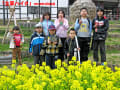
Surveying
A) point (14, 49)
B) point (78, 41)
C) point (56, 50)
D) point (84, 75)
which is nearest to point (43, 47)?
point (56, 50)

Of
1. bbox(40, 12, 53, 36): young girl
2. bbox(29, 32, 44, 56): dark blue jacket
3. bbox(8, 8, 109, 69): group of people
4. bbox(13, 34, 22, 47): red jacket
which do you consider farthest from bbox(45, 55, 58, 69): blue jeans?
bbox(13, 34, 22, 47): red jacket

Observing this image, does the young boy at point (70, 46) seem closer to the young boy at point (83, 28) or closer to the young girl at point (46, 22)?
the young boy at point (83, 28)

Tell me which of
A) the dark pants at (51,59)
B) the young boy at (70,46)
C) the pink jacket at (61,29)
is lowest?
the dark pants at (51,59)

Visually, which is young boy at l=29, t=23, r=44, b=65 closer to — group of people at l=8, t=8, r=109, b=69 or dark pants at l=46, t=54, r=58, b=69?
group of people at l=8, t=8, r=109, b=69

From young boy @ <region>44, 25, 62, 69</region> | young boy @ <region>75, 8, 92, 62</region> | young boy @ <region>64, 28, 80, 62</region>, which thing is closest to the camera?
young boy @ <region>44, 25, 62, 69</region>

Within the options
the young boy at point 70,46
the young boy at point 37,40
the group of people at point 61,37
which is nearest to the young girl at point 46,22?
the group of people at point 61,37

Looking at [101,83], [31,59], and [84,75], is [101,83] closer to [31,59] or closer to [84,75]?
[84,75]

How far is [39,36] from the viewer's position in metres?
4.43

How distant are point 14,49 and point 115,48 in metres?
3.37

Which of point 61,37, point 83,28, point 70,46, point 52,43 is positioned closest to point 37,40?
point 52,43

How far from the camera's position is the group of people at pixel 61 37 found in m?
4.25

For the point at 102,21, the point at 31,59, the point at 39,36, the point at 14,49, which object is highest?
the point at 102,21

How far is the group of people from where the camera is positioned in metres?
4.25

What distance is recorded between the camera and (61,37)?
471cm
